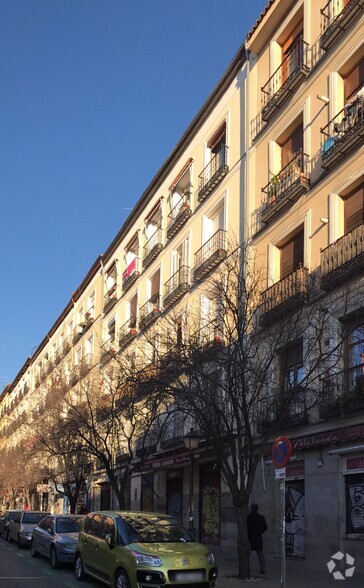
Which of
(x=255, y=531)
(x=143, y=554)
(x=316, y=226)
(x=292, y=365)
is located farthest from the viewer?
(x=316, y=226)

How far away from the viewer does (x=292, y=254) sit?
67.7 feet

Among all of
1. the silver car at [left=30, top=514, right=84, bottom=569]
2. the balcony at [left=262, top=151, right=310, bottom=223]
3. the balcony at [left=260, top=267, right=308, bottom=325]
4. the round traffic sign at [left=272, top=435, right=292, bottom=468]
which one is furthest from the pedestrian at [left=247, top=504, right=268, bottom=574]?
the balcony at [left=262, top=151, right=310, bottom=223]

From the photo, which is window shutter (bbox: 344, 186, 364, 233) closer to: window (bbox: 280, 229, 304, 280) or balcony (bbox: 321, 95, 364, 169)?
balcony (bbox: 321, 95, 364, 169)

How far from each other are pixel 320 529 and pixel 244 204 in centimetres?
1110

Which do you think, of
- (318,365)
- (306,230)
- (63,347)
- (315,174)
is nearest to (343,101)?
(315,174)

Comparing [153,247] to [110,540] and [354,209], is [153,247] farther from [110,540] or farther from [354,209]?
[110,540]

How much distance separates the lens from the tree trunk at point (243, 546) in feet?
47.1

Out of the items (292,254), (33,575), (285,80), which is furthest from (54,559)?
(285,80)

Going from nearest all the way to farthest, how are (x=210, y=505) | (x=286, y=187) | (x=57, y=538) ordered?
(x=57, y=538) → (x=286, y=187) → (x=210, y=505)

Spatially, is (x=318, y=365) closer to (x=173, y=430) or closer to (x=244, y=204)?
(x=244, y=204)

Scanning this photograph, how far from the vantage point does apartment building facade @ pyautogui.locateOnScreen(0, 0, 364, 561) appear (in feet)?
54.3

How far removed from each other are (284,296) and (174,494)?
1294 centimetres

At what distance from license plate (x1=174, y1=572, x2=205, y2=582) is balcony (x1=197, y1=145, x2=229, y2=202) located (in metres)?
16.7

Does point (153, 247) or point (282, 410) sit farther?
point (153, 247)
